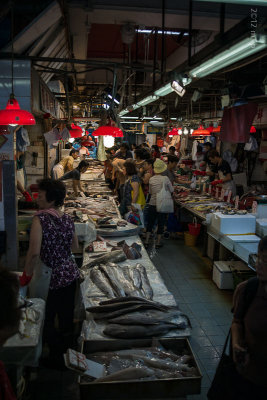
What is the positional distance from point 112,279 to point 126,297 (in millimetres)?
631

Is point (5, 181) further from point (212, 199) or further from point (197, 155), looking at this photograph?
point (197, 155)

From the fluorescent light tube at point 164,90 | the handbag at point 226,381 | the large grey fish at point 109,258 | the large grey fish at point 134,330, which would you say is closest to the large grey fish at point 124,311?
the large grey fish at point 134,330

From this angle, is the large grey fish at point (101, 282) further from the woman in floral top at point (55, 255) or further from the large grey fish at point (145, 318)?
the large grey fish at point (145, 318)

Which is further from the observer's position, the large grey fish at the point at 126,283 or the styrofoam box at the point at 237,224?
the styrofoam box at the point at 237,224

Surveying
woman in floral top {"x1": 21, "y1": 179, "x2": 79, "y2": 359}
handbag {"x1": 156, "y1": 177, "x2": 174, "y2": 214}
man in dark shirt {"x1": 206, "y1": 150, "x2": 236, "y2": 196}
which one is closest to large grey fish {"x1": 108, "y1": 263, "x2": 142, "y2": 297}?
woman in floral top {"x1": 21, "y1": 179, "x2": 79, "y2": 359}

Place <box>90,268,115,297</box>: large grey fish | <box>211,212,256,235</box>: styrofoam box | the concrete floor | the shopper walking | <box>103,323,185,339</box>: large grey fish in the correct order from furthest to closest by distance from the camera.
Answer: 1. the shopper walking
2. <box>211,212,256,235</box>: styrofoam box
3. <box>90,268,115,297</box>: large grey fish
4. the concrete floor
5. <box>103,323,185,339</box>: large grey fish

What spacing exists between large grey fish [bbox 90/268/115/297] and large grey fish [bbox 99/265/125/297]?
47mm

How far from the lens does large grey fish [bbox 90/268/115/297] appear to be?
408cm

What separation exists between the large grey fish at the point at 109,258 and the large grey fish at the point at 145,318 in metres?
1.59

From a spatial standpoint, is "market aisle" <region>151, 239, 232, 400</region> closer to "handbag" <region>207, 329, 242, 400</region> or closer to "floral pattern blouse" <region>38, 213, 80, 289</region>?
"handbag" <region>207, 329, 242, 400</region>

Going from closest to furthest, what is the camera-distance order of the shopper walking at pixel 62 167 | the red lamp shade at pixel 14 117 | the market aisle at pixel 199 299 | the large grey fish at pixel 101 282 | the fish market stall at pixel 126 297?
the fish market stall at pixel 126 297 < the large grey fish at pixel 101 282 < the market aisle at pixel 199 299 < the red lamp shade at pixel 14 117 < the shopper walking at pixel 62 167

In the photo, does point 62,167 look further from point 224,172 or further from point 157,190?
point 224,172

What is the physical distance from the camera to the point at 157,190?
9.06 metres

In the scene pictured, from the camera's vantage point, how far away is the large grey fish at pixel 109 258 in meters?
4.98
